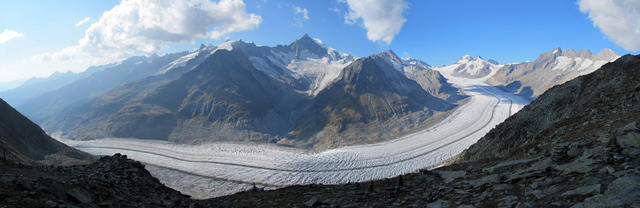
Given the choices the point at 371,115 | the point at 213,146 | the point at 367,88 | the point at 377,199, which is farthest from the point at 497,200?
the point at 367,88

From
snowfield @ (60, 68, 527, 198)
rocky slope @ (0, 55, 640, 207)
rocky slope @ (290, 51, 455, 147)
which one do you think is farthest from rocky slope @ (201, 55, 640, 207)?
rocky slope @ (290, 51, 455, 147)

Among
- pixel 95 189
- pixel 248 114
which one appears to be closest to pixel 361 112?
pixel 248 114

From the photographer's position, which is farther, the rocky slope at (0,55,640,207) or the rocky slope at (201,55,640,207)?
the rocky slope at (0,55,640,207)

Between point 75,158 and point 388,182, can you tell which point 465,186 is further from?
point 75,158

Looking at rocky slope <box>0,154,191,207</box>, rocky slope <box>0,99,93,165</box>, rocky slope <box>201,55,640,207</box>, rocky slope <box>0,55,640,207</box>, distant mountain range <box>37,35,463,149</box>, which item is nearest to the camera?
rocky slope <box>201,55,640,207</box>

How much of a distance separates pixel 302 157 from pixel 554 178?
86.1 meters

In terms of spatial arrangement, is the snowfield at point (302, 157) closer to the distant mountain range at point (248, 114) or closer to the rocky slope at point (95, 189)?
the distant mountain range at point (248, 114)

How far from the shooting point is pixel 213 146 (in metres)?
106

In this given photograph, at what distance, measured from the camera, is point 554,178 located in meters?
7.99

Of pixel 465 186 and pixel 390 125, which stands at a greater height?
pixel 390 125

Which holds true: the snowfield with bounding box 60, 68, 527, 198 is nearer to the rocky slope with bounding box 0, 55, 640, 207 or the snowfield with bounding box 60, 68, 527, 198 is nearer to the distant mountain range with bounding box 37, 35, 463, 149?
the distant mountain range with bounding box 37, 35, 463, 149

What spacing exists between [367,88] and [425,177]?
174 m

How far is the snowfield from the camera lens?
75.1 metres

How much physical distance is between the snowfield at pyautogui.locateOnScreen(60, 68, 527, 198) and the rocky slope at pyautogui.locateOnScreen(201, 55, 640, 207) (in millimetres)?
57392
